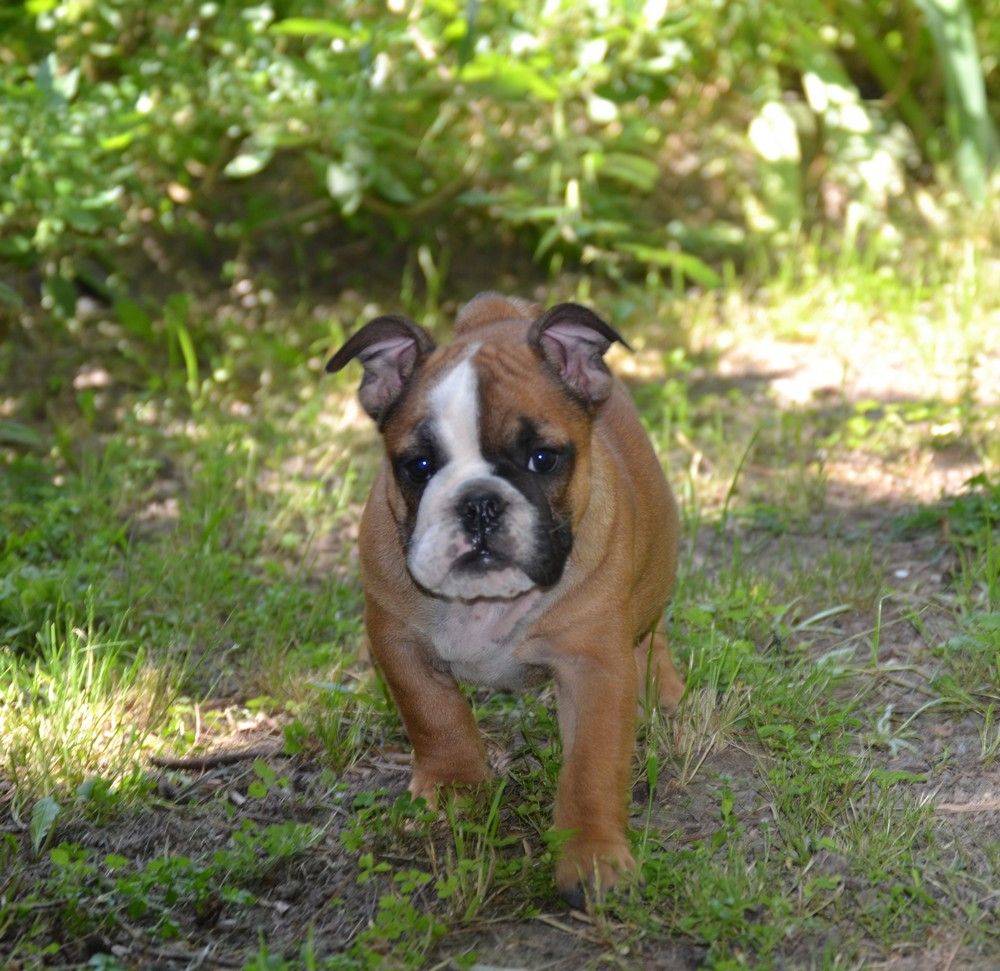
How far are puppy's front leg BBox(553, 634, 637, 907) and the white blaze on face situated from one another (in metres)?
0.30

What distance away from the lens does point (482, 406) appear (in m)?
3.78

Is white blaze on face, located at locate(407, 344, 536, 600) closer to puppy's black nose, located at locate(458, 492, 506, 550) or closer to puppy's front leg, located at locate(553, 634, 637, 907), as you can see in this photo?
puppy's black nose, located at locate(458, 492, 506, 550)

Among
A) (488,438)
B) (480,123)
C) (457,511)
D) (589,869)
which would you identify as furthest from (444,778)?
(480,123)

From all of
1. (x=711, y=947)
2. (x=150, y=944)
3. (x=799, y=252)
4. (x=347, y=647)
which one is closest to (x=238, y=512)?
(x=347, y=647)

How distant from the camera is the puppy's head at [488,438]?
3.67 meters

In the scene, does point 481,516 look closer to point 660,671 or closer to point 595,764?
point 595,764

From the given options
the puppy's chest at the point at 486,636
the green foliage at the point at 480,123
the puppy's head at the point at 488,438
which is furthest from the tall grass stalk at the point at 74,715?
the green foliage at the point at 480,123

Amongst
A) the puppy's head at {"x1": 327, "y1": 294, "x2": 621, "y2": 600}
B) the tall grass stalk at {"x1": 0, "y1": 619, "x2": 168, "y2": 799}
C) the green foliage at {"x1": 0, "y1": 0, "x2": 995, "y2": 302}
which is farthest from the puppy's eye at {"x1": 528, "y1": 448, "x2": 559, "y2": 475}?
the green foliage at {"x1": 0, "y1": 0, "x2": 995, "y2": 302}

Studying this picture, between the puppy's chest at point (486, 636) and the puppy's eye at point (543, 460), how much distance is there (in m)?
0.34

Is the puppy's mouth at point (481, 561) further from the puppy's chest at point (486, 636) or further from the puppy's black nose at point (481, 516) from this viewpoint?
the puppy's chest at point (486, 636)

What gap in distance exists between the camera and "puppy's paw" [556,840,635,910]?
3.56 meters

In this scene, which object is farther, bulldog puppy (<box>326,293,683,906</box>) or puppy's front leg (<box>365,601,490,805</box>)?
puppy's front leg (<box>365,601,490,805</box>)

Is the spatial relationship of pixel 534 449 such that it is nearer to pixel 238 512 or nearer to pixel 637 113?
pixel 238 512

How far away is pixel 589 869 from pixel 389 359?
144 centimetres
